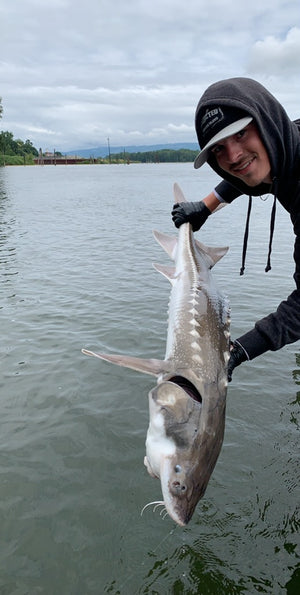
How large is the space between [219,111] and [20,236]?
1612cm

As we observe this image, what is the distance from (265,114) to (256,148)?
0.73 feet

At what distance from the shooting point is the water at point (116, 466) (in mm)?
3727

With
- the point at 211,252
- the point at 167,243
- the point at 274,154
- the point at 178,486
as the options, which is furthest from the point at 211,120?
the point at 178,486

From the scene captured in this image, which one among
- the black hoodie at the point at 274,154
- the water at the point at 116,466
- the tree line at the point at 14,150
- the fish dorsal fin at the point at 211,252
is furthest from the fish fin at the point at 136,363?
the tree line at the point at 14,150

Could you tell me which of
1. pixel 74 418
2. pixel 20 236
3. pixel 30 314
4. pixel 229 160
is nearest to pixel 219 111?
pixel 229 160

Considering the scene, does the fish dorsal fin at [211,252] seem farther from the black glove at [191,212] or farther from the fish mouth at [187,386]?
the fish mouth at [187,386]

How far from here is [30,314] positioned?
912 centimetres

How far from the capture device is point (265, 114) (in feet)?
10.5

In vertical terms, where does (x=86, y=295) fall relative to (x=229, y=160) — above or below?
below

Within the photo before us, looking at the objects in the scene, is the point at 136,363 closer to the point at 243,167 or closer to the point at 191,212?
the point at 243,167

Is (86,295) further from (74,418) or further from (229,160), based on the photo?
(229,160)

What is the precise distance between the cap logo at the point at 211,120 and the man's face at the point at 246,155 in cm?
12

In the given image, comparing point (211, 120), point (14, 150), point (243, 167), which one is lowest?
point (243, 167)

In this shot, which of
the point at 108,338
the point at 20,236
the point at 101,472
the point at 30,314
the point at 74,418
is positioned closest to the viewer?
the point at 101,472
